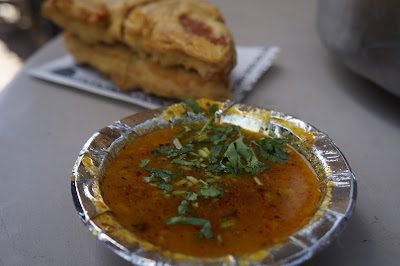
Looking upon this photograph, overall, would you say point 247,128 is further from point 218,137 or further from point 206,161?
point 206,161

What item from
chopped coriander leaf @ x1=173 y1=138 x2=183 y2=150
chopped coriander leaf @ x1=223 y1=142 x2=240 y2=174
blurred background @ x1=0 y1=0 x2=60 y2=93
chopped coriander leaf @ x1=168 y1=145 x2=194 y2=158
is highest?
chopped coriander leaf @ x1=223 y1=142 x2=240 y2=174

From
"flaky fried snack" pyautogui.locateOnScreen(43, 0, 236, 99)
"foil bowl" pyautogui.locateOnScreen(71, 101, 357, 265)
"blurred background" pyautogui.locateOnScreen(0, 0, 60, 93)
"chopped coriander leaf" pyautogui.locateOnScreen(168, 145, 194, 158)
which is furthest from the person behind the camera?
"blurred background" pyautogui.locateOnScreen(0, 0, 60, 93)

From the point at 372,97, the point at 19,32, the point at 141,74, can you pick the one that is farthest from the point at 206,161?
the point at 19,32

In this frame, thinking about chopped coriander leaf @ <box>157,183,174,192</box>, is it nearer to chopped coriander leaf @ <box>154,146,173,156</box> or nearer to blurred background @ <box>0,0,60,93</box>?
chopped coriander leaf @ <box>154,146,173,156</box>

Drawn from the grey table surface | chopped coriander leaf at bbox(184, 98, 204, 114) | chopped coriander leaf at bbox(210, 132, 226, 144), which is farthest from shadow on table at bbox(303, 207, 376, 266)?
chopped coriander leaf at bbox(184, 98, 204, 114)

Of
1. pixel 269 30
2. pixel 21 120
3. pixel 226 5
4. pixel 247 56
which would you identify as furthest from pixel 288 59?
pixel 21 120

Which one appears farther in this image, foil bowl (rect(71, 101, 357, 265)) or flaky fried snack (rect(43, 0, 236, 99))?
flaky fried snack (rect(43, 0, 236, 99))
